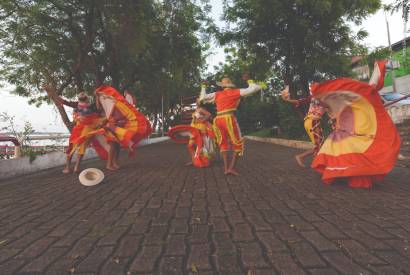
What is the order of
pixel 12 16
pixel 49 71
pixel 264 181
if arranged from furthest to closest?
pixel 49 71
pixel 12 16
pixel 264 181

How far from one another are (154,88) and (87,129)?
1541cm

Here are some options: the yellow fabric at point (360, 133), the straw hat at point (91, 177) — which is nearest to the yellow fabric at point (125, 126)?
the straw hat at point (91, 177)

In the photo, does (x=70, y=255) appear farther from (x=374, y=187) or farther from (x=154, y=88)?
(x=154, y=88)

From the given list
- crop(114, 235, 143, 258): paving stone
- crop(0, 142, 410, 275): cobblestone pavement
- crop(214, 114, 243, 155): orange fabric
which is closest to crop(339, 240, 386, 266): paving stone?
crop(0, 142, 410, 275): cobblestone pavement

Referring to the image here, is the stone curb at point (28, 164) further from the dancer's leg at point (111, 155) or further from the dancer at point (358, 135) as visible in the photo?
the dancer at point (358, 135)

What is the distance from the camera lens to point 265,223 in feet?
10.9

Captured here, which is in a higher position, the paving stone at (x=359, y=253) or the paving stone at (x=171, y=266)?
the paving stone at (x=171, y=266)

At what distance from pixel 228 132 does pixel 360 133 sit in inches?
98.8

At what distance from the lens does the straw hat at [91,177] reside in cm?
587

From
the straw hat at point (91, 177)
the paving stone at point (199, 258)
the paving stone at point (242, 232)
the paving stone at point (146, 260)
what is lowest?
the paving stone at point (242, 232)

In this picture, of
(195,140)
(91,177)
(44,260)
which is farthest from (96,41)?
(44,260)

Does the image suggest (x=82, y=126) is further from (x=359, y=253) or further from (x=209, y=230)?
(x=359, y=253)

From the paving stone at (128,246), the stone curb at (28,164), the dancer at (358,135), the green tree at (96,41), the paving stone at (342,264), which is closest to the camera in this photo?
the paving stone at (342,264)

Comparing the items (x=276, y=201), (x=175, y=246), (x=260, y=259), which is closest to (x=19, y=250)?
(x=175, y=246)
